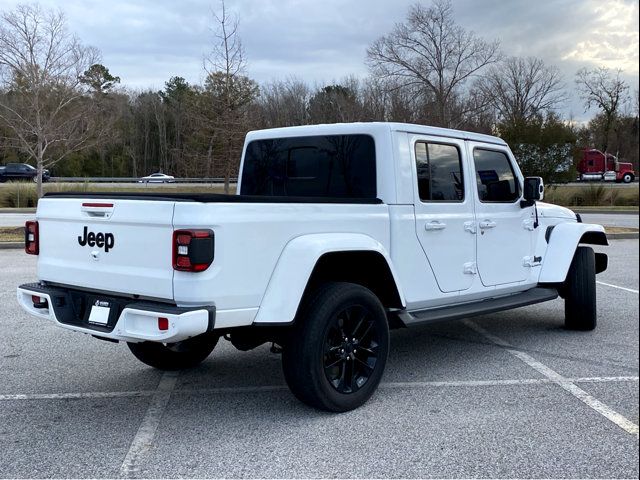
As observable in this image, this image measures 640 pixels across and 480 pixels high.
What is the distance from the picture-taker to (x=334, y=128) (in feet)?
16.5

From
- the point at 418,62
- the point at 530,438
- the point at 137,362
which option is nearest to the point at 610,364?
the point at 530,438

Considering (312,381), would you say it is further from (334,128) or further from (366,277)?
(334,128)

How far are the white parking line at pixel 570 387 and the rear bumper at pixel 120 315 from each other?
2.33m

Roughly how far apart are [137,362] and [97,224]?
6.52ft

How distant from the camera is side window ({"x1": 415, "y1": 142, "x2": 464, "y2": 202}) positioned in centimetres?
488

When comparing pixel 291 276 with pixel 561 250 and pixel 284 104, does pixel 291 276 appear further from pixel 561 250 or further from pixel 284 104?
pixel 284 104

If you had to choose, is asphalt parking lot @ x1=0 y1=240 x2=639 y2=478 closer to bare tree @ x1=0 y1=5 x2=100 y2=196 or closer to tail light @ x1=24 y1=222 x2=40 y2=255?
tail light @ x1=24 y1=222 x2=40 y2=255

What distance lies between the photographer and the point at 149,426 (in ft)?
13.1

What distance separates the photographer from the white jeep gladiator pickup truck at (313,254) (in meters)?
3.55

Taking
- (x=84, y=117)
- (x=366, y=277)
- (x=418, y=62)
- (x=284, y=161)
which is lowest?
(x=366, y=277)

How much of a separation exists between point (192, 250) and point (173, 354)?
212 centimetres

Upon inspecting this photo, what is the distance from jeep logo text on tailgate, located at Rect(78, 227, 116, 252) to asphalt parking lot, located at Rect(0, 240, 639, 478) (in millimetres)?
1170

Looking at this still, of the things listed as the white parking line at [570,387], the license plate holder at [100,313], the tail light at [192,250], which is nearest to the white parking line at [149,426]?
the license plate holder at [100,313]

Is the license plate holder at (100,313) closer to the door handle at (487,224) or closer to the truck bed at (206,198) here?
the truck bed at (206,198)
